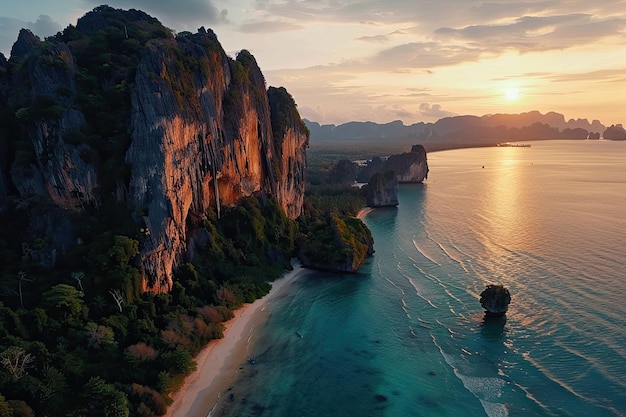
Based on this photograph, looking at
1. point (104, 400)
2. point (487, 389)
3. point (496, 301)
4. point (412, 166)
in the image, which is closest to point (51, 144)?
point (104, 400)

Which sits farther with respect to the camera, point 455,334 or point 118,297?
point 455,334

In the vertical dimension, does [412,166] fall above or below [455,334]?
above

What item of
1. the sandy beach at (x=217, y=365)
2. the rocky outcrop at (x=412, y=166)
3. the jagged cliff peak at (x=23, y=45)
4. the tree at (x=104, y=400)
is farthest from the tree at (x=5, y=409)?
the rocky outcrop at (x=412, y=166)

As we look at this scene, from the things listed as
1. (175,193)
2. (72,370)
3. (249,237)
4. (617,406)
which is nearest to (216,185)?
(249,237)

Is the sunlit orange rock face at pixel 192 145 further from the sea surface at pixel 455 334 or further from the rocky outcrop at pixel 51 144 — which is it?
the sea surface at pixel 455 334

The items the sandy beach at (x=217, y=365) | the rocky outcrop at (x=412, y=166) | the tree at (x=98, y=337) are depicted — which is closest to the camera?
the sandy beach at (x=217, y=365)

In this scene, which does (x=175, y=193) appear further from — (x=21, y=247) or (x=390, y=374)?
(x=390, y=374)

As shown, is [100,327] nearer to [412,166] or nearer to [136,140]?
[136,140]
